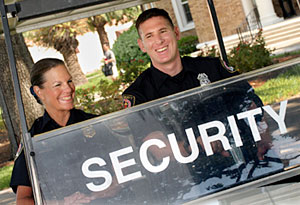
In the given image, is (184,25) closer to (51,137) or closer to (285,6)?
(285,6)

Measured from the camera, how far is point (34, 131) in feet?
9.73

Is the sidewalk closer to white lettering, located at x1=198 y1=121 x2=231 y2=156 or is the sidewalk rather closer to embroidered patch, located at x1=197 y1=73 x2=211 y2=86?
embroidered patch, located at x1=197 y1=73 x2=211 y2=86

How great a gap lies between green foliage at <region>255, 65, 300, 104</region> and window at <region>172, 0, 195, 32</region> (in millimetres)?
19589

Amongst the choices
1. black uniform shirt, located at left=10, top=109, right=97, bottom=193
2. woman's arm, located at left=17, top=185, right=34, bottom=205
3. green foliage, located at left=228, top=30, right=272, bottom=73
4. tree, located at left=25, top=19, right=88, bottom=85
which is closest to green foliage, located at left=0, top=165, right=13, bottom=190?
green foliage, located at left=228, top=30, right=272, bottom=73

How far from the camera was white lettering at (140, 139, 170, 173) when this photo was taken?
6.47 feet

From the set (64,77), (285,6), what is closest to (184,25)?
(285,6)

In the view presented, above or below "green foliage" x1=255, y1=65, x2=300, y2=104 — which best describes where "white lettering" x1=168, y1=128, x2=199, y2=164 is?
below

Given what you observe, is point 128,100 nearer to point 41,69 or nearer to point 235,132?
point 41,69

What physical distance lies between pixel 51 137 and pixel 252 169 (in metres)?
0.86

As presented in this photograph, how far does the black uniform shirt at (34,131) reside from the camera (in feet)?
8.86

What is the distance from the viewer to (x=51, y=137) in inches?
76.6

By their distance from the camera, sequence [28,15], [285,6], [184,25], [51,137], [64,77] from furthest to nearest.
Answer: [184,25], [285,6], [64,77], [28,15], [51,137]

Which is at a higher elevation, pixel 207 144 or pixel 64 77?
pixel 64 77

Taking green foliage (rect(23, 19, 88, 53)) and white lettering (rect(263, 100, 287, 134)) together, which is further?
green foliage (rect(23, 19, 88, 53))
